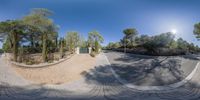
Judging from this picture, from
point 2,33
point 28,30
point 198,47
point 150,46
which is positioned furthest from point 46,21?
point 198,47

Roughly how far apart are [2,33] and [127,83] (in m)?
28.2

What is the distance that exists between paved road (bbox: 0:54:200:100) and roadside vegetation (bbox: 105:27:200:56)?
50.8 ft

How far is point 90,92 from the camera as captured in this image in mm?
9594

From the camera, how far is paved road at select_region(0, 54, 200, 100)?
8.52 metres

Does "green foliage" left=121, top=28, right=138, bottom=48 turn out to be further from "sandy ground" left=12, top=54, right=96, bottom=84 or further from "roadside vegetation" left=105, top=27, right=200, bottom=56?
"sandy ground" left=12, top=54, right=96, bottom=84

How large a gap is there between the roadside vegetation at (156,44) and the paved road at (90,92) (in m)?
15.5

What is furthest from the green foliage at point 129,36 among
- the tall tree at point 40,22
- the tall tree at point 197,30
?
the tall tree at point 40,22

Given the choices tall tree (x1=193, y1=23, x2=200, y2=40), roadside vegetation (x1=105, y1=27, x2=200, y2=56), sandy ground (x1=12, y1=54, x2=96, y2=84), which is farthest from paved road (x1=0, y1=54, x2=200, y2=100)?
tall tree (x1=193, y1=23, x2=200, y2=40)

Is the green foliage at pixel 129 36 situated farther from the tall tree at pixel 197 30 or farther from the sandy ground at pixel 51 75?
the sandy ground at pixel 51 75

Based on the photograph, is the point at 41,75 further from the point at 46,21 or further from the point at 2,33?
the point at 2,33

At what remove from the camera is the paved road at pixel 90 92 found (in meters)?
8.52

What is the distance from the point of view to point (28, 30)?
30.7m

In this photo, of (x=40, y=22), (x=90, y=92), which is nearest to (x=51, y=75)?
(x=90, y=92)

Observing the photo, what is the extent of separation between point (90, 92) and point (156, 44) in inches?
861
